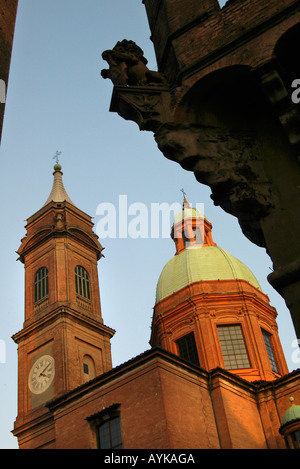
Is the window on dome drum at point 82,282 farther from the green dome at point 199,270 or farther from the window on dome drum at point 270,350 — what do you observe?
the window on dome drum at point 270,350

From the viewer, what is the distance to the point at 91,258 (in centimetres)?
3984

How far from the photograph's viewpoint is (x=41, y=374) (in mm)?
33344

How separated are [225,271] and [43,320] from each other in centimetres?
1182

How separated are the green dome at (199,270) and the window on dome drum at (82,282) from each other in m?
4.64

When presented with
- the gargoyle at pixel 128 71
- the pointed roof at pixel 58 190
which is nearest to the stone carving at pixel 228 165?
the gargoyle at pixel 128 71

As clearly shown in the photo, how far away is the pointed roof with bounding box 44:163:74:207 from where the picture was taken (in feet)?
141

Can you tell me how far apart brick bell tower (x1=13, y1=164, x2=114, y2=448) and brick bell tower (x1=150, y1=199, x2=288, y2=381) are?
4.29 meters

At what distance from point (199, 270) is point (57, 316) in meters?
9.51

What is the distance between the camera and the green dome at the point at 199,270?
36281 mm

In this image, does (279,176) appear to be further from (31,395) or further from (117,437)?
(31,395)

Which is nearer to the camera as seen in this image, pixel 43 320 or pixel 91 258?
pixel 43 320

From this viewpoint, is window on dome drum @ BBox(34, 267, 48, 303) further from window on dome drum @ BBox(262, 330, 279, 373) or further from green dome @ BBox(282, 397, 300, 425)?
green dome @ BBox(282, 397, 300, 425)
